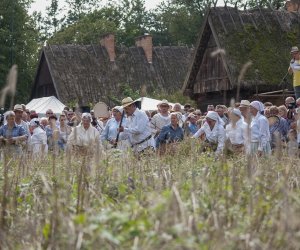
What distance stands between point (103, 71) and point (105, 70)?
0.37 feet

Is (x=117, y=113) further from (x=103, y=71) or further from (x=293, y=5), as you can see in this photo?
(x=103, y=71)

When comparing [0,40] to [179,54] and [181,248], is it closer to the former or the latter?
[179,54]

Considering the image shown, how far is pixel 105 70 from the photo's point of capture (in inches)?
1698

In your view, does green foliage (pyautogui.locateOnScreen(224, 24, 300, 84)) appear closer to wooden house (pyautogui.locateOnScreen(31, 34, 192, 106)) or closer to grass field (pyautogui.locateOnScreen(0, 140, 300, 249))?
wooden house (pyautogui.locateOnScreen(31, 34, 192, 106))

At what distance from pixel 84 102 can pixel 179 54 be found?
7.49 metres

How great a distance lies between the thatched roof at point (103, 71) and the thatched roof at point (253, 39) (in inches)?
480

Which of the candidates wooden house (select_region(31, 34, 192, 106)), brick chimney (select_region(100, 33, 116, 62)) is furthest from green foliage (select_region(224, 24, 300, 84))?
brick chimney (select_region(100, 33, 116, 62))

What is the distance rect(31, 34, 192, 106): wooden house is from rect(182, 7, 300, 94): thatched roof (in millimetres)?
12266

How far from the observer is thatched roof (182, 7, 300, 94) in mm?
26594

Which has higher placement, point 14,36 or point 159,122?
point 14,36

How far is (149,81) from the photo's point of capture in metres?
43.1

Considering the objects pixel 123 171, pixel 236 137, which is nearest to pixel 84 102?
pixel 236 137

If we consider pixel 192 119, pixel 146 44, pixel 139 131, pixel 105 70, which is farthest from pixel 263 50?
pixel 146 44

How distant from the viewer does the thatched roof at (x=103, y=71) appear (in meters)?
41.1
